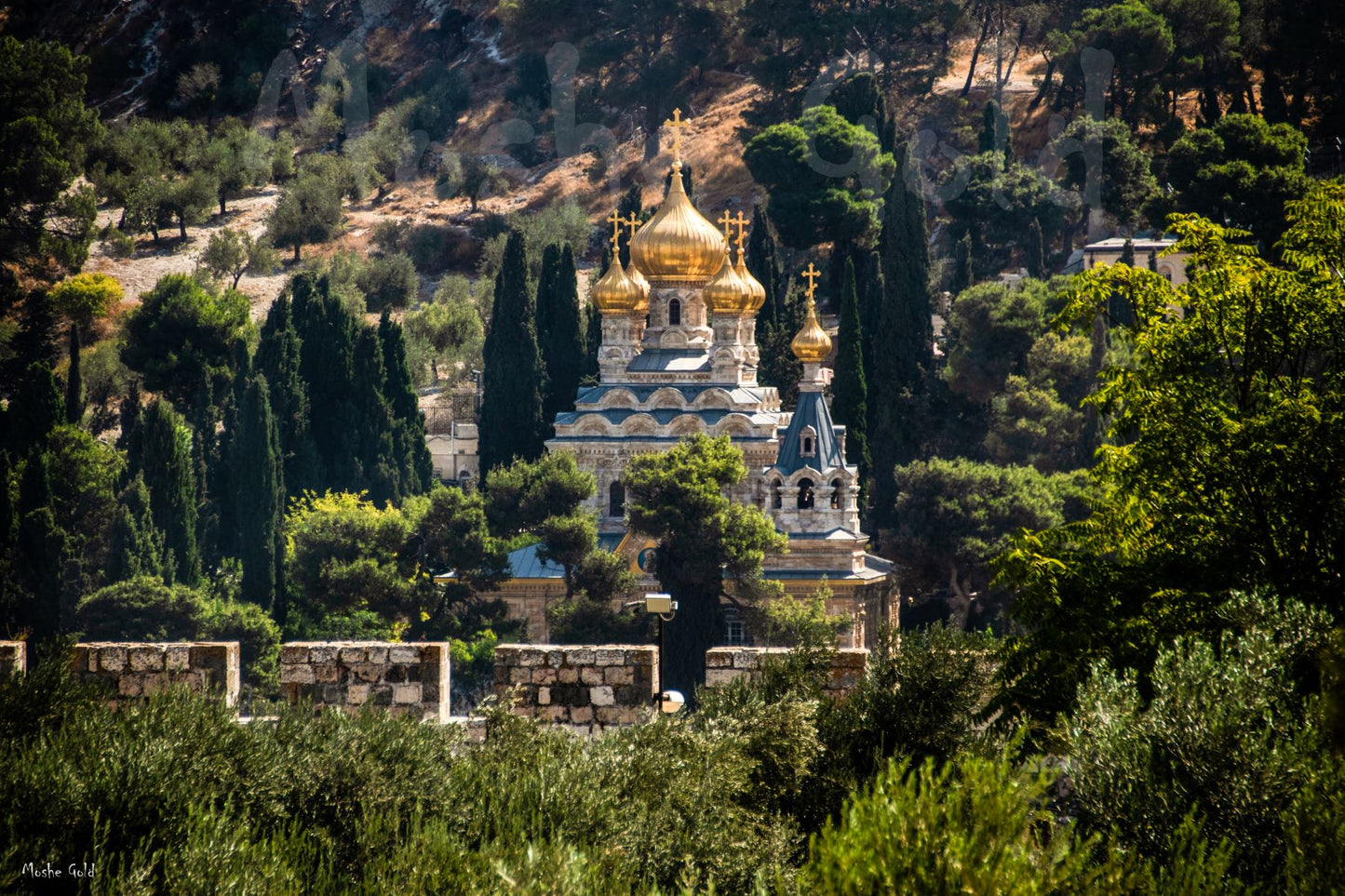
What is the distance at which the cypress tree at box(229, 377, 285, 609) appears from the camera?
53188 mm

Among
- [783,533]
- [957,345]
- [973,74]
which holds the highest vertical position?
[973,74]

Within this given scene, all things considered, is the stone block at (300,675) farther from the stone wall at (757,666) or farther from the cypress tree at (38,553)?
the cypress tree at (38,553)

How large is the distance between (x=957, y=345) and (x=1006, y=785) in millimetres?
61271

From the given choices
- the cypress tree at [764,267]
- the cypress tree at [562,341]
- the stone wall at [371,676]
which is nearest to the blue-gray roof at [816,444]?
the cypress tree at [562,341]

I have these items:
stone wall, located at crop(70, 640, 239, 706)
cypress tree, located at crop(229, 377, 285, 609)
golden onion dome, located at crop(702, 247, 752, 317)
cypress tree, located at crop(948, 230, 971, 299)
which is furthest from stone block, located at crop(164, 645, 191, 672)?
cypress tree, located at crop(948, 230, 971, 299)

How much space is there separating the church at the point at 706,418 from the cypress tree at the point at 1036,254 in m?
15.0

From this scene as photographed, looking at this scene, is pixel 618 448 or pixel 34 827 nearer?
pixel 34 827

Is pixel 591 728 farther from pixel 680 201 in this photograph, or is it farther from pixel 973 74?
pixel 973 74

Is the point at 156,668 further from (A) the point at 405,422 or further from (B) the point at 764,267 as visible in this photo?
(B) the point at 764,267

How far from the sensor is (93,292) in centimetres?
7988

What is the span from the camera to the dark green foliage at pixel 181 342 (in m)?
70.2

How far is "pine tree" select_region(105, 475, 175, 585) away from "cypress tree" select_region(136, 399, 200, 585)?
0.42 m

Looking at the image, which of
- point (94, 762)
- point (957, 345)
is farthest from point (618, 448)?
point (94, 762)

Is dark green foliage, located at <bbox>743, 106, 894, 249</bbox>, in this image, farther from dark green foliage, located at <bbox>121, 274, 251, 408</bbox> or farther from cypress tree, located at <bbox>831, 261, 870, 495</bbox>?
dark green foliage, located at <bbox>121, 274, 251, 408</bbox>
